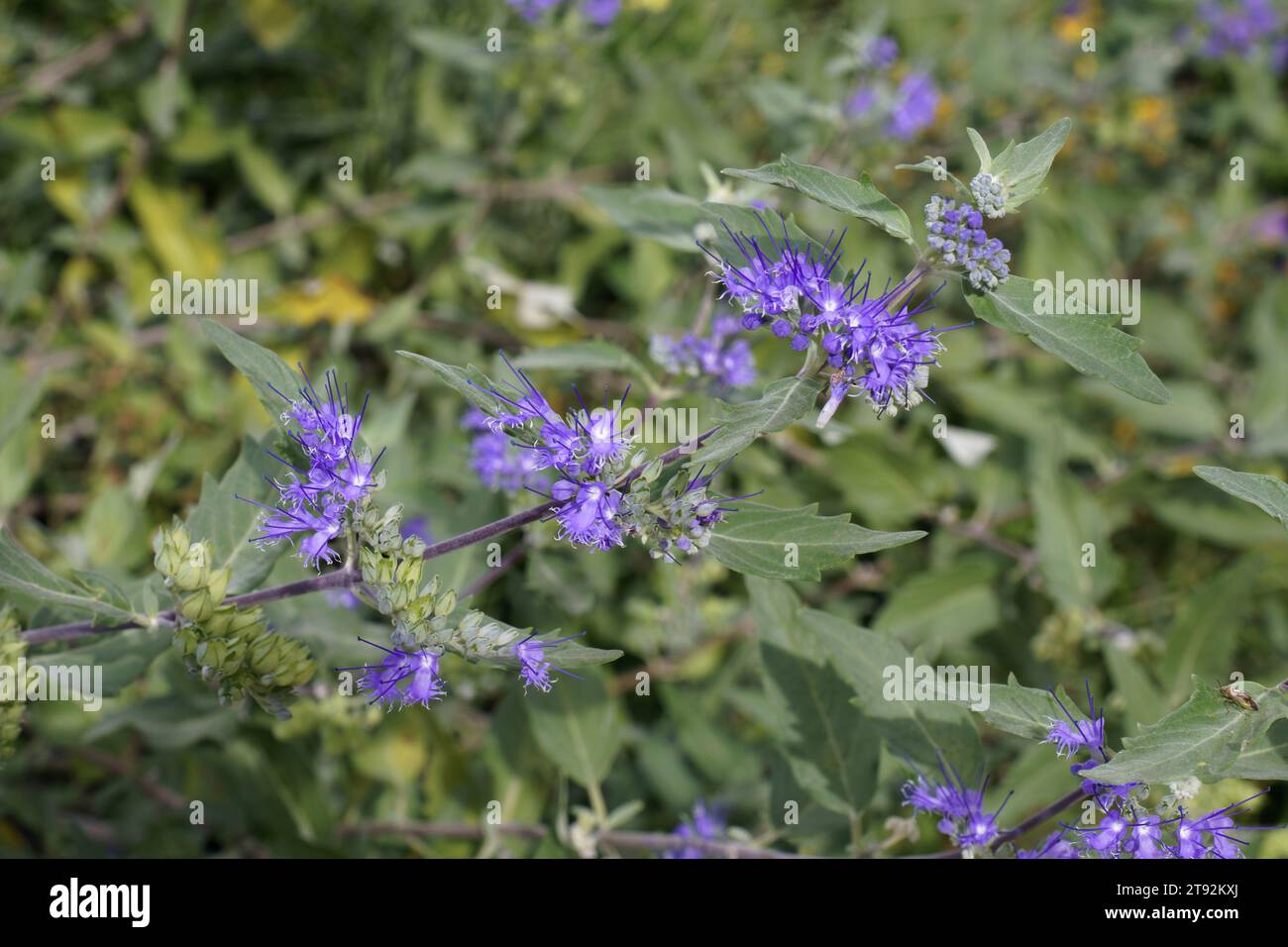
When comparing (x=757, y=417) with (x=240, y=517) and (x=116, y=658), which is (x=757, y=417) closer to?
(x=240, y=517)

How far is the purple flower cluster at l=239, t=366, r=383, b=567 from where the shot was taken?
2.10 m

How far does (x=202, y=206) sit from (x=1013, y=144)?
13.6 ft

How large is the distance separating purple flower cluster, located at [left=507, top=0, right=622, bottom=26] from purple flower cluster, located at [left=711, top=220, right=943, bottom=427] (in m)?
2.39

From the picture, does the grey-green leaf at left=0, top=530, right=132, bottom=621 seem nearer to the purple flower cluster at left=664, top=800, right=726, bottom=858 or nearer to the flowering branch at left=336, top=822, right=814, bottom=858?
the flowering branch at left=336, top=822, right=814, bottom=858

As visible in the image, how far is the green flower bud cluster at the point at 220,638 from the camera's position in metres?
2.14

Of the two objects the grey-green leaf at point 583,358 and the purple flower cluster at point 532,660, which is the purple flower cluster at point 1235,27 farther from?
the purple flower cluster at point 532,660

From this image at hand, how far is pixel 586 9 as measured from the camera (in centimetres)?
425

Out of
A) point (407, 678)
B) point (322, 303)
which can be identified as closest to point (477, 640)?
point (407, 678)

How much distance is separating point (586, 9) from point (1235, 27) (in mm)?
3289

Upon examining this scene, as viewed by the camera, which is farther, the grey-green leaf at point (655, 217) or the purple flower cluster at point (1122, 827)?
the grey-green leaf at point (655, 217)

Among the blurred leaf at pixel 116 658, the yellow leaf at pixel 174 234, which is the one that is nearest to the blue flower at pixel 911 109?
the yellow leaf at pixel 174 234

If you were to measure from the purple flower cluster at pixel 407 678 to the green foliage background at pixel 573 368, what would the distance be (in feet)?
3.05

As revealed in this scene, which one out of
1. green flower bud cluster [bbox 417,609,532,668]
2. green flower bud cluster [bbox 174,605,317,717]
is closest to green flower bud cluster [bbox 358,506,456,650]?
green flower bud cluster [bbox 417,609,532,668]

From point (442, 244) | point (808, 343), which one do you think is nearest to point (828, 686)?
point (808, 343)
